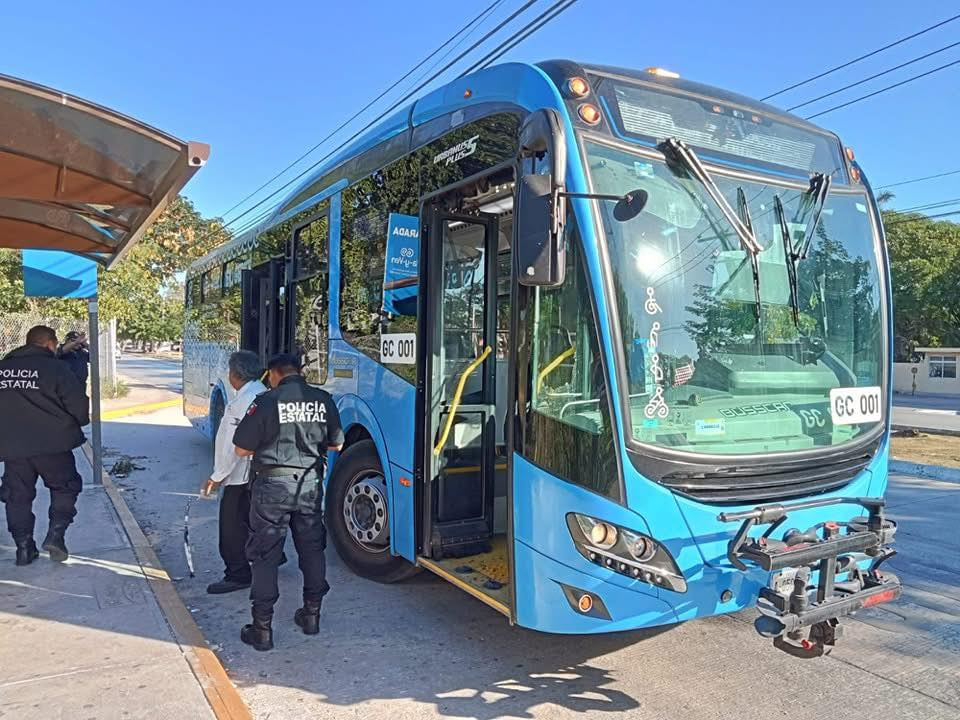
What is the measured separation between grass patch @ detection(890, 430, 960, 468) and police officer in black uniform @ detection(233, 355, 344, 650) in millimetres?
11002

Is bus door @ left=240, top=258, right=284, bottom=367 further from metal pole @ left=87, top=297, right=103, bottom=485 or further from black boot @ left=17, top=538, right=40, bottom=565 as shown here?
black boot @ left=17, top=538, right=40, bottom=565

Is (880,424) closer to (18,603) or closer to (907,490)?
(18,603)

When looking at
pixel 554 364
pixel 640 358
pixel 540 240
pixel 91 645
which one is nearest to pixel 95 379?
pixel 91 645

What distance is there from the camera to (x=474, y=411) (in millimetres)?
4754

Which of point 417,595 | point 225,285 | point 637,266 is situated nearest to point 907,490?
point 417,595

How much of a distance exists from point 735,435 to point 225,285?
26.5ft

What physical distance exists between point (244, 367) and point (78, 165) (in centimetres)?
166

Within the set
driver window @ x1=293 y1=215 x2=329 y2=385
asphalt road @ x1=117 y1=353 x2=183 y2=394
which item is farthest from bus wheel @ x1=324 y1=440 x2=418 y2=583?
asphalt road @ x1=117 y1=353 x2=183 y2=394

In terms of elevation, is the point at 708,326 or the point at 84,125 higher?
the point at 84,125

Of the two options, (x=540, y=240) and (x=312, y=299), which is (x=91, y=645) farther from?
(x=540, y=240)

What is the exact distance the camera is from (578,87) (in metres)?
3.58

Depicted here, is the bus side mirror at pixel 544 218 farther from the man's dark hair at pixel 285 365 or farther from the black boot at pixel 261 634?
the black boot at pixel 261 634

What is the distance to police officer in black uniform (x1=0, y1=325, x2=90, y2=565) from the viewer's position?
5.45m

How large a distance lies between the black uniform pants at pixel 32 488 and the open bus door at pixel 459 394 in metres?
3.09
